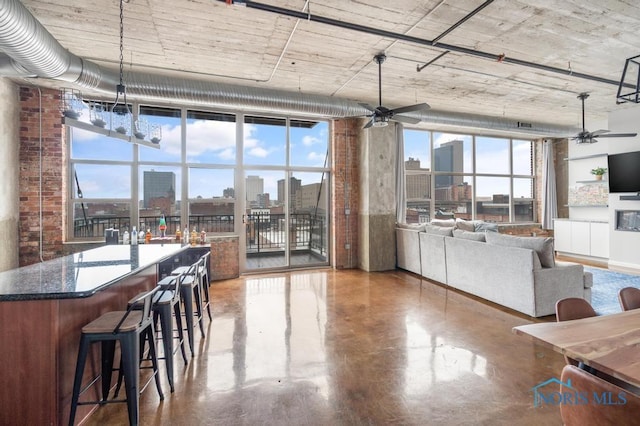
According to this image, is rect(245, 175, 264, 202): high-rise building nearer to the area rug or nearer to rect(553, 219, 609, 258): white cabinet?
the area rug


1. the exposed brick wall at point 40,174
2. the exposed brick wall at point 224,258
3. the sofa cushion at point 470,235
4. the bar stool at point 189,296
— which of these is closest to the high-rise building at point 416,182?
the sofa cushion at point 470,235

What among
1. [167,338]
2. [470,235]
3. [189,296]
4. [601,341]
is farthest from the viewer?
[470,235]

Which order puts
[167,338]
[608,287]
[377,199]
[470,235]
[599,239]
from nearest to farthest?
[167,338]
[470,235]
[608,287]
[377,199]
[599,239]

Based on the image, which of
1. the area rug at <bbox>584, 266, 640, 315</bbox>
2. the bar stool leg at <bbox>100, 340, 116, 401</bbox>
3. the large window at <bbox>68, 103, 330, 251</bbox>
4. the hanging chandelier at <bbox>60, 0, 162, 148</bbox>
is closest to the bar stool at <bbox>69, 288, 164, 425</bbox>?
the bar stool leg at <bbox>100, 340, 116, 401</bbox>

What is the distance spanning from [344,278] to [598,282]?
4.31 meters

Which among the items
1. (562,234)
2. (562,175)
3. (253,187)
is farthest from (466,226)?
(562,175)

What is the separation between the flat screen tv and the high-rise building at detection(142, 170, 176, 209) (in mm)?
8626

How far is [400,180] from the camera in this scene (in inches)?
268

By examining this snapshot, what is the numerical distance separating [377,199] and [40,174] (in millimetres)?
5801

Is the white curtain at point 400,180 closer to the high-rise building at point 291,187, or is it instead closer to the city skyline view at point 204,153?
the city skyline view at point 204,153

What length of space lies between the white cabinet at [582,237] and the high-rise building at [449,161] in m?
2.78

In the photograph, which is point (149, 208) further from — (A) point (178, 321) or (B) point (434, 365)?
(B) point (434, 365)

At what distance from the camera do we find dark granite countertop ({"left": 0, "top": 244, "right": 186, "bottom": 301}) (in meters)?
1.74

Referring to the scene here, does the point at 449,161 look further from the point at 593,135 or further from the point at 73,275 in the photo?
the point at 73,275
